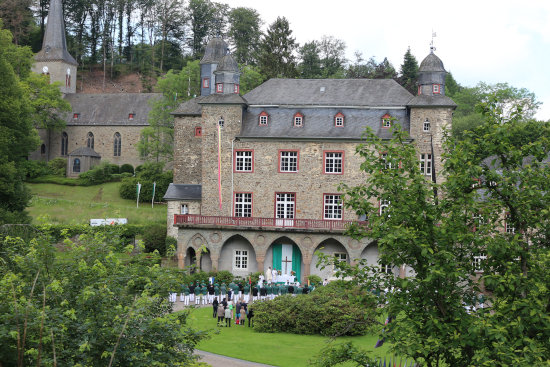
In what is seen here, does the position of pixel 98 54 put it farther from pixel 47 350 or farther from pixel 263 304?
pixel 47 350

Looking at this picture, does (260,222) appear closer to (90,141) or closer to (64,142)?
(90,141)

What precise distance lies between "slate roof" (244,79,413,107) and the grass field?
47.1ft

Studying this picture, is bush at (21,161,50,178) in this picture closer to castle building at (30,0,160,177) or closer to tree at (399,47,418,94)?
castle building at (30,0,160,177)

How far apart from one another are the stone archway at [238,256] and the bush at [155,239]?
5.15m

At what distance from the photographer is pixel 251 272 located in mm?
43719

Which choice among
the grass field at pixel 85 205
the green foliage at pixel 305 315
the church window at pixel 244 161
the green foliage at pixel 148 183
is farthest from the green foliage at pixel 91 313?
the green foliage at pixel 148 183

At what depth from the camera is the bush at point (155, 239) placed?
46.7 metres

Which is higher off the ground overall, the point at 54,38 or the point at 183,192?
the point at 54,38

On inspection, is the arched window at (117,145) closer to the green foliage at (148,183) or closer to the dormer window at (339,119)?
the green foliage at (148,183)

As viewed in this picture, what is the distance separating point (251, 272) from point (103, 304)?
31439 mm

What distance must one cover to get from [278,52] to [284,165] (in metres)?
31.3

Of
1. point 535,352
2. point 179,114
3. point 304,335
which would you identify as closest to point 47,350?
point 535,352

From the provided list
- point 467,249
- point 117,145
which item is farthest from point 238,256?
point 117,145

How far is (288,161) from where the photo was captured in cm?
4456
